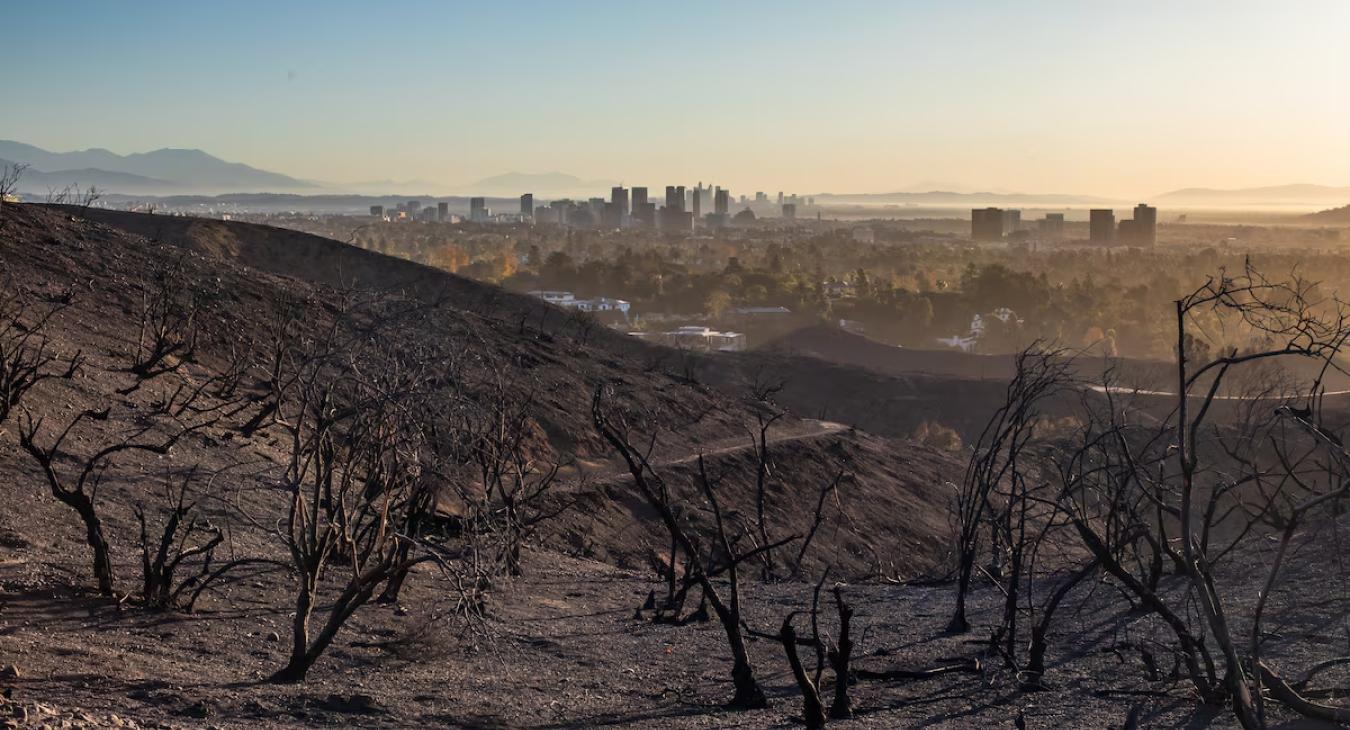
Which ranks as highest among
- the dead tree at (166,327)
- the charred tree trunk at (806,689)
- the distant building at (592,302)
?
the dead tree at (166,327)

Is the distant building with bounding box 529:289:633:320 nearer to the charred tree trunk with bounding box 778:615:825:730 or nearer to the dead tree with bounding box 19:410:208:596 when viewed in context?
the dead tree with bounding box 19:410:208:596

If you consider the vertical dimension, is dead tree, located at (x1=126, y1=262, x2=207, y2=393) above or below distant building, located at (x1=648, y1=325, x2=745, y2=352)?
above

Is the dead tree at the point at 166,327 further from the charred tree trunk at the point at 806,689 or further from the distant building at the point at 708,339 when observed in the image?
the distant building at the point at 708,339

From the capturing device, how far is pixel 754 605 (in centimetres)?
1363

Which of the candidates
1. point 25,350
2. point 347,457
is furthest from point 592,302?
point 347,457

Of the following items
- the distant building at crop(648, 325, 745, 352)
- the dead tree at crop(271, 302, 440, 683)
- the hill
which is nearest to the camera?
the dead tree at crop(271, 302, 440, 683)

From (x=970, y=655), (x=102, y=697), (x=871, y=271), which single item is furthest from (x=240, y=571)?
(x=871, y=271)

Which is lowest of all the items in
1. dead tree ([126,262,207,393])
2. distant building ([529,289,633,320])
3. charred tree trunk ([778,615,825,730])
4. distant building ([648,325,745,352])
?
distant building ([648,325,745,352])

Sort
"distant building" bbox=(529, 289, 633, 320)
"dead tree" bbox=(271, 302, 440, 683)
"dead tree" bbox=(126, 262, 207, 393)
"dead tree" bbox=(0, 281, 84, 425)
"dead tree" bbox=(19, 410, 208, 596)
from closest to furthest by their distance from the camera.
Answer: "dead tree" bbox=(271, 302, 440, 683), "dead tree" bbox=(19, 410, 208, 596), "dead tree" bbox=(0, 281, 84, 425), "dead tree" bbox=(126, 262, 207, 393), "distant building" bbox=(529, 289, 633, 320)

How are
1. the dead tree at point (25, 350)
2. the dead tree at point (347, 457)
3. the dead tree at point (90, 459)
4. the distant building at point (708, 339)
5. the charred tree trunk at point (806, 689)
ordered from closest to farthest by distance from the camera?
the charred tree trunk at point (806, 689), the dead tree at point (347, 457), the dead tree at point (90, 459), the dead tree at point (25, 350), the distant building at point (708, 339)

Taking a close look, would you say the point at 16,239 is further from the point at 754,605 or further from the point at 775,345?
the point at 775,345

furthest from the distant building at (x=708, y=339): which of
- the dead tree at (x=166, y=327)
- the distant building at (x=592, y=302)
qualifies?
the dead tree at (x=166, y=327)

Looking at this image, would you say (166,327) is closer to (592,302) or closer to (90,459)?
(90,459)

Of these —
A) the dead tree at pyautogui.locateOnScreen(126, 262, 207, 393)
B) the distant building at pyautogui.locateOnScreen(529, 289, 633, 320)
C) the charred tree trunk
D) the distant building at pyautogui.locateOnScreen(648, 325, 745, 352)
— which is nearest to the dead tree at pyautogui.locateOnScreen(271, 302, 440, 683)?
the charred tree trunk
